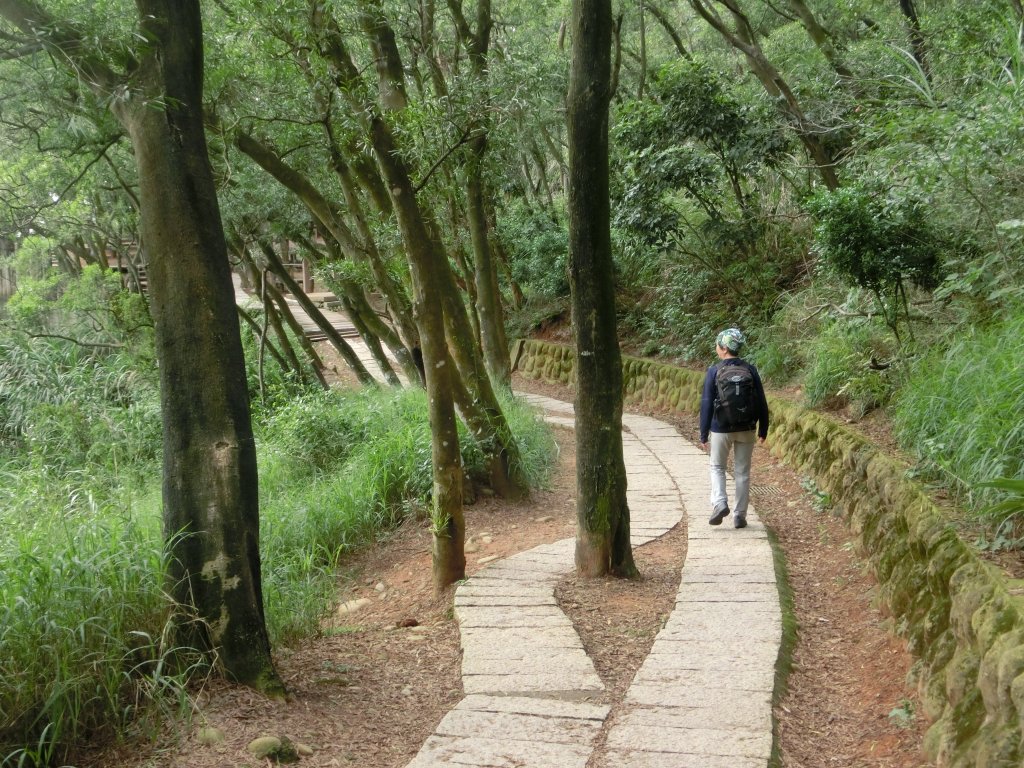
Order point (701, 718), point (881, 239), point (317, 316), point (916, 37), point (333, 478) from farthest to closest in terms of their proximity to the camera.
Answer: point (317, 316) < point (916, 37) < point (333, 478) < point (881, 239) < point (701, 718)

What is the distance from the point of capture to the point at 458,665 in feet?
16.1

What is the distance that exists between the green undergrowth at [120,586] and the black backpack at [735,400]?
2.70 meters

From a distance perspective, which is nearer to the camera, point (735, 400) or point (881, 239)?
point (735, 400)

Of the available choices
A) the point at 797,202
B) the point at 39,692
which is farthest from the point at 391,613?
the point at 797,202

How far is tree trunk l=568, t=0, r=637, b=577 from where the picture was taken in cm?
552

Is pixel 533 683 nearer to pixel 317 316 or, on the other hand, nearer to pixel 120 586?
pixel 120 586

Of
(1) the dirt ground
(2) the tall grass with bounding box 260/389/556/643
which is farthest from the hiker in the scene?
(2) the tall grass with bounding box 260/389/556/643

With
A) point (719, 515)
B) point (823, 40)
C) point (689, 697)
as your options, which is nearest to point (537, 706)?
point (689, 697)

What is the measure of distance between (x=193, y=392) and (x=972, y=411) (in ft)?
13.9

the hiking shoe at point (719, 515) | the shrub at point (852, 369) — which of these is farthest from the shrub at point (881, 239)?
the hiking shoe at point (719, 515)

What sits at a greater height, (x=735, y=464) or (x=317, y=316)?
(x=317, y=316)

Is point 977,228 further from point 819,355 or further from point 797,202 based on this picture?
point 797,202

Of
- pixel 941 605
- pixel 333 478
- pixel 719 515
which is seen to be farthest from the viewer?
pixel 333 478

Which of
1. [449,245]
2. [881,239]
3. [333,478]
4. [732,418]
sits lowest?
[333,478]
